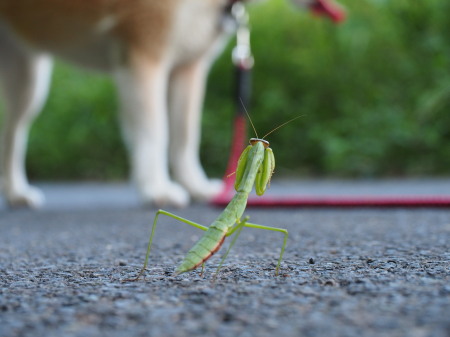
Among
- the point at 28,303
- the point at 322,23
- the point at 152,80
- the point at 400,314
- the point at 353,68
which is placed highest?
the point at 322,23

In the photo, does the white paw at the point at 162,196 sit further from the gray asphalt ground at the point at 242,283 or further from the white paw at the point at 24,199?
the white paw at the point at 24,199

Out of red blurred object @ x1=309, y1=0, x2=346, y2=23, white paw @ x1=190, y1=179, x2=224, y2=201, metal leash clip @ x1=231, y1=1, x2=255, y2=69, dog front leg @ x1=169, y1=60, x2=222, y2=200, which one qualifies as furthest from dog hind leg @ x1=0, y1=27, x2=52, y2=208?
red blurred object @ x1=309, y1=0, x2=346, y2=23

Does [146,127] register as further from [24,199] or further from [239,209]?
[239,209]

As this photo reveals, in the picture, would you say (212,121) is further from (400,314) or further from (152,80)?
(400,314)

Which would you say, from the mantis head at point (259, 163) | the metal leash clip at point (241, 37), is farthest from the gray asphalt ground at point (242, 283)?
the metal leash clip at point (241, 37)

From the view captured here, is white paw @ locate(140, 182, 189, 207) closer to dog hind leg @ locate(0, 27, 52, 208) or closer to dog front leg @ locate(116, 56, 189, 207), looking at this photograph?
dog front leg @ locate(116, 56, 189, 207)

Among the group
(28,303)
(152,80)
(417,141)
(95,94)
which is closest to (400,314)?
(28,303)

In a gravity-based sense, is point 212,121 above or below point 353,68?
below
